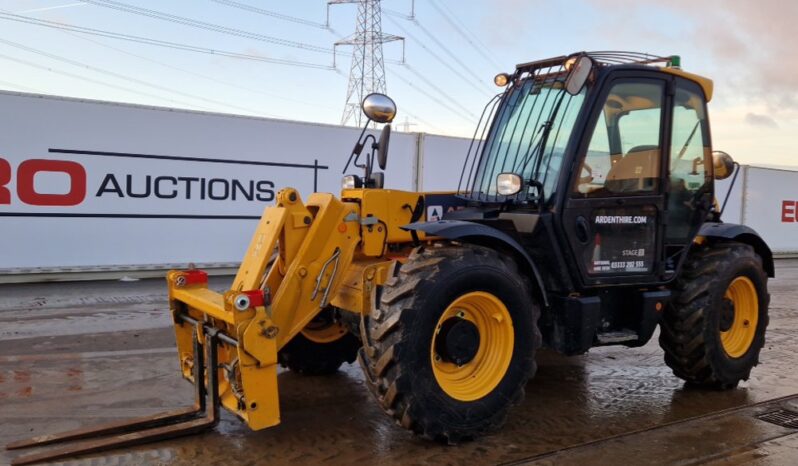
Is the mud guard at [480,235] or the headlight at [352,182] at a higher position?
the headlight at [352,182]

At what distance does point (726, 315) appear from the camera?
201 inches

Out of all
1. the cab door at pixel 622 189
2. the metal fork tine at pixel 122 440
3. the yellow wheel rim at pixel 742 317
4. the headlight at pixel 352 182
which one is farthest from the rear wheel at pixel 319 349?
the yellow wheel rim at pixel 742 317

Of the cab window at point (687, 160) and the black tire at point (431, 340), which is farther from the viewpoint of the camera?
the cab window at point (687, 160)

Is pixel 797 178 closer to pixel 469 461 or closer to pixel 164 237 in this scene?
pixel 164 237

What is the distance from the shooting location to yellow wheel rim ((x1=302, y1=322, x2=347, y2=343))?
4.95 metres

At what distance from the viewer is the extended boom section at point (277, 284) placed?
360 centimetres

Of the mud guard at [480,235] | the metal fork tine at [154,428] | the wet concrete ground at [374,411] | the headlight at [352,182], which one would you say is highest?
the headlight at [352,182]

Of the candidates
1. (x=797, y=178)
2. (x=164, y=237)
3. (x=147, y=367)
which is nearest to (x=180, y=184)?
(x=164, y=237)

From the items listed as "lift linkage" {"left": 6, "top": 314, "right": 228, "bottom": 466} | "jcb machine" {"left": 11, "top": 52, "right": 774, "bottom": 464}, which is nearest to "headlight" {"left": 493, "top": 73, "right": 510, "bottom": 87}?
"jcb machine" {"left": 11, "top": 52, "right": 774, "bottom": 464}

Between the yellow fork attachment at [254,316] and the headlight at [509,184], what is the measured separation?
0.96m

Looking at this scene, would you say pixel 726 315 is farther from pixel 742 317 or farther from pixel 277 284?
pixel 277 284

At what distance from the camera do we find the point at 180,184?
34.0 feet

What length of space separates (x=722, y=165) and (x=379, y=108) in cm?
299

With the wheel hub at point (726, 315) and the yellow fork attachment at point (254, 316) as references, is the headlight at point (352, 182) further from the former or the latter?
the wheel hub at point (726, 315)
